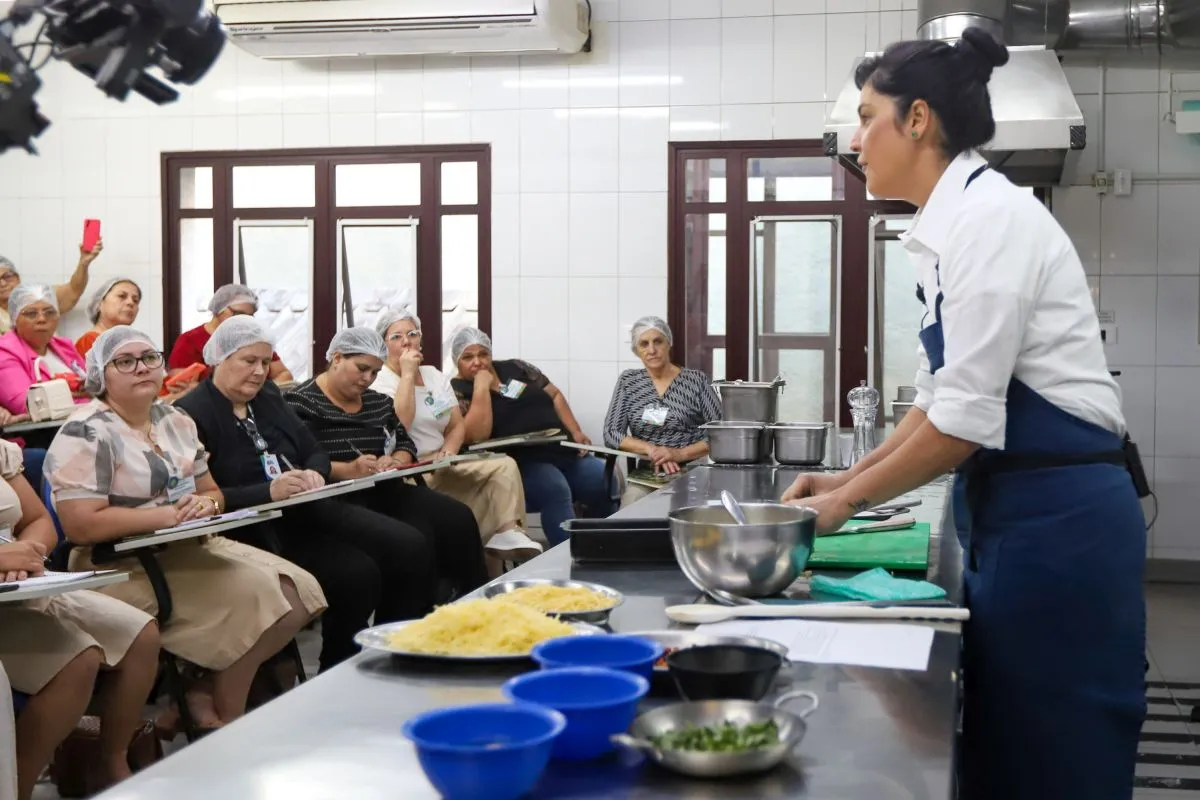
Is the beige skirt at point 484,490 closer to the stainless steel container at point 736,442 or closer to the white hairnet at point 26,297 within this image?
the stainless steel container at point 736,442

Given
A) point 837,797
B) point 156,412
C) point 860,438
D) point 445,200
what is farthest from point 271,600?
point 445,200

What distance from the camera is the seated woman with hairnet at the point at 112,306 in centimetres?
627

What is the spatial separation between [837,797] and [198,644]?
8.45ft

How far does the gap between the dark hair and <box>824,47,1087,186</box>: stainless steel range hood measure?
287 cm

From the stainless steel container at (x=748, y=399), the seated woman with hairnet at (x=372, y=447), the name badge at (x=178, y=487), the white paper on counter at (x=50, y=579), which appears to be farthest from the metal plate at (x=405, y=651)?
the seated woman with hairnet at (x=372, y=447)

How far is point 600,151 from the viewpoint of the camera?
652cm

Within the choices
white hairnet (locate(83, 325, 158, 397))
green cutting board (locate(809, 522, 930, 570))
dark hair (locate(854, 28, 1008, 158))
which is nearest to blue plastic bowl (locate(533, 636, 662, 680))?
green cutting board (locate(809, 522, 930, 570))

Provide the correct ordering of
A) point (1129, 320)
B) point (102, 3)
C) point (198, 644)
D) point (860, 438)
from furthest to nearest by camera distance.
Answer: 1. point (1129, 320)
2. point (860, 438)
3. point (198, 644)
4. point (102, 3)

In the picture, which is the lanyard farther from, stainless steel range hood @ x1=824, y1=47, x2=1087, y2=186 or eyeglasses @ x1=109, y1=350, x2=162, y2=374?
stainless steel range hood @ x1=824, y1=47, x2=1087, y2=186

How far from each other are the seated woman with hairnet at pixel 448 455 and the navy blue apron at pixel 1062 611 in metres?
3.48

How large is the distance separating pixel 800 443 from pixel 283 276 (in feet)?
12.7

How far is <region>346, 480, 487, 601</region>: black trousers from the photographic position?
484 cm

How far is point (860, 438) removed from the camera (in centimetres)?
429

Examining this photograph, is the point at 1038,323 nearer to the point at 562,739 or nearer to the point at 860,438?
the point at 562,739
